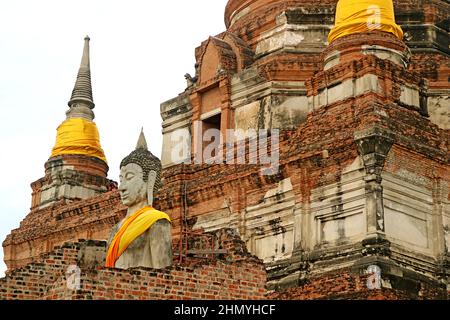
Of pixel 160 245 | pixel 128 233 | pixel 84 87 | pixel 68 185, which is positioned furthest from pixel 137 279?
pixel 84 87

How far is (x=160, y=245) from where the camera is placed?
11.9 m

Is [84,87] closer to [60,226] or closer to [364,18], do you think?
[60,226]

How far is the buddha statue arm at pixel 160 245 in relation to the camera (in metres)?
11.9

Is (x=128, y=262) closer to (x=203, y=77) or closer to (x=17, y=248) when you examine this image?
(x=203, y=77)

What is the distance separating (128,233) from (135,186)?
3.21 feet

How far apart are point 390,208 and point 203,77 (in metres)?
8.34

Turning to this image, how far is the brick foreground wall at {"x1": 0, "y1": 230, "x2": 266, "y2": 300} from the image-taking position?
392 inches

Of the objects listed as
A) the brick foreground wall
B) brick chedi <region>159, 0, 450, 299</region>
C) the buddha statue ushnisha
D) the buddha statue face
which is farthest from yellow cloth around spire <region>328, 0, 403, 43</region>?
the buddha statue ushnisha

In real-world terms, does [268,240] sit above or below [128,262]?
above

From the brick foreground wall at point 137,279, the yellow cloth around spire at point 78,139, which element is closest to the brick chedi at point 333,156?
the brick foreground wall at point 137,279

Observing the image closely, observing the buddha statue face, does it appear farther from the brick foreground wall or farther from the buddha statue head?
the brick foreground wall

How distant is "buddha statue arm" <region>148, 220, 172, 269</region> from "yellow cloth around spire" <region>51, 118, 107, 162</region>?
57.5ft

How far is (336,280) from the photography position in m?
14.6
